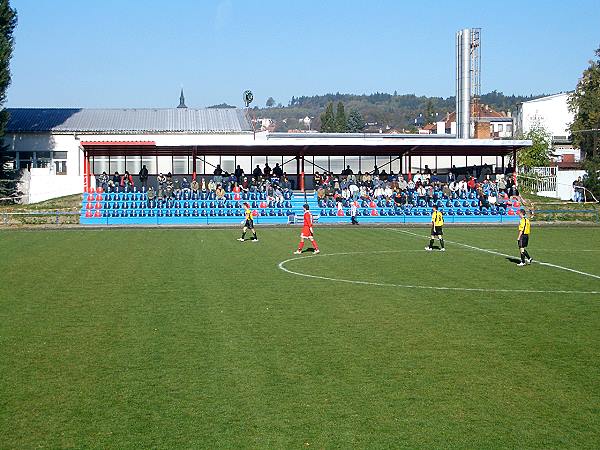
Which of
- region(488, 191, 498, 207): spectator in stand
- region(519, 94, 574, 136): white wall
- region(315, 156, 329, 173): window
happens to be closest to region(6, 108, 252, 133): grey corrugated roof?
region(315, 156, 329, 173): window

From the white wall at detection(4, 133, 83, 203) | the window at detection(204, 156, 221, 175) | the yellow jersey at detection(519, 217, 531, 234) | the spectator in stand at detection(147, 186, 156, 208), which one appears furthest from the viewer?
the white wall at detection(4, 133, 83, 203)

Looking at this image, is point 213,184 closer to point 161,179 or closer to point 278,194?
point 161,179

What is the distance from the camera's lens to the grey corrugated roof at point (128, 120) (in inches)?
2729

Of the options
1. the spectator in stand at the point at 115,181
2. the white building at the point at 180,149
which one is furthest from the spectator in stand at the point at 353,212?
the spectator in stand at the point at 115,181

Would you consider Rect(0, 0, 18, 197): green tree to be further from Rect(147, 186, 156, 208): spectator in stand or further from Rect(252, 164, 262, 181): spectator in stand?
Rect(252, 164, 262, 181): spectator in stand

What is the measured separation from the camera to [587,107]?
80312 mm

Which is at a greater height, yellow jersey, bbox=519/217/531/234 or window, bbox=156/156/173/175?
window, bbox=156/156/173/175

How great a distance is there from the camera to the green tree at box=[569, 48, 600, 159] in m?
77.4

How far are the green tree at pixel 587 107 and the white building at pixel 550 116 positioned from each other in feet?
23.2

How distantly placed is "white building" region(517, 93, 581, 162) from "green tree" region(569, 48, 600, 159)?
7057 millimetres

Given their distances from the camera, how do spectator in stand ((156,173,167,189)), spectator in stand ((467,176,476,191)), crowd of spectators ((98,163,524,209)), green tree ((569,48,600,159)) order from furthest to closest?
green tree ((569,48,600,159))
spectator in stand ((467,176,476,191))
spectator in stand ((156,173,167,189))
crowd of spectators ((98,163,524,209))

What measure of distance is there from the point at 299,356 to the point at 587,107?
74754 mm

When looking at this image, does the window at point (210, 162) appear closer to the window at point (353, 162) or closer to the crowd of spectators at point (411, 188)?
the crowd of spectators at point (411, 188)

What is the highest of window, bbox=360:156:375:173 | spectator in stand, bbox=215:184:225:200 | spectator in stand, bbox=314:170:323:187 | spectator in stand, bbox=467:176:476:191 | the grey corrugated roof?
the grey corrugated roof
